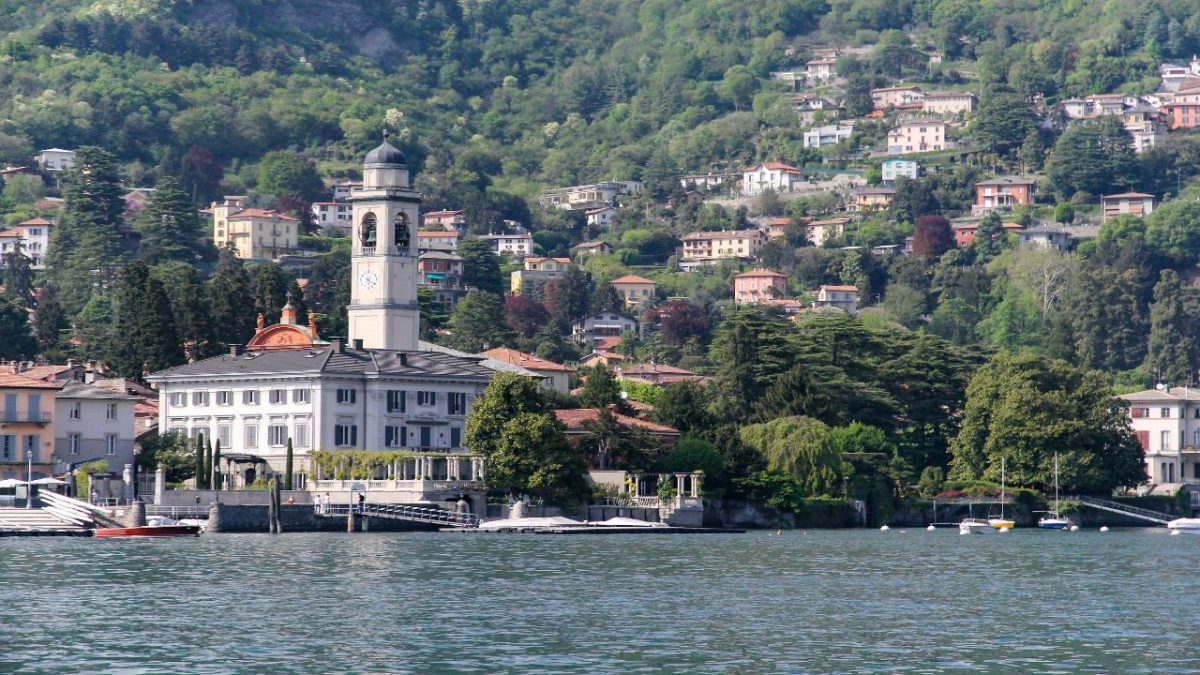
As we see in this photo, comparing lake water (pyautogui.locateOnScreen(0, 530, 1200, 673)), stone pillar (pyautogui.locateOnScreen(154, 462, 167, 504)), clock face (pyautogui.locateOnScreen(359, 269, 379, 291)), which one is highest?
clock face (pyautogui.locateOnScreen(359, 269, 379, 291))

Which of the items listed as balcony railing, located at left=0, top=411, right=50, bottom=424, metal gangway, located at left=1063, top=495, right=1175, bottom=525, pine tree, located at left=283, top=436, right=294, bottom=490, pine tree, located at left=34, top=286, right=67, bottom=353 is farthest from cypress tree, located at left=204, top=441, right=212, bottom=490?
pine tree, located at left=34, top=286, right=67, bottom=353

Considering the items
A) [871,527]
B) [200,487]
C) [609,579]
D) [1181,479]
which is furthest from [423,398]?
[1181,479]

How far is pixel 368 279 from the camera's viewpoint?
117 metres

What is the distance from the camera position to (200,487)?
96.1 meters

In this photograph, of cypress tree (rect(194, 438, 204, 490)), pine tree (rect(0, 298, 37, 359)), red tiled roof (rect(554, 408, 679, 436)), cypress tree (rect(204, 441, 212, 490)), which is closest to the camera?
cypress tree (rect(194, 438, 204, 490))

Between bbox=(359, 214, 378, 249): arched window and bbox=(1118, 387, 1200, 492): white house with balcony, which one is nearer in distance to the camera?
bbox=(359, 214, 378, 249): arched window

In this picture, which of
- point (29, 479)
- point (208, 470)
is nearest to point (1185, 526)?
point (208, 470)

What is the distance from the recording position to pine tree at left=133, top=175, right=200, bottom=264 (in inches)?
7333

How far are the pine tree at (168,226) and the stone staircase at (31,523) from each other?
96543 mm

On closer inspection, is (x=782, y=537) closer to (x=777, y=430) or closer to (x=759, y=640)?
(x=777, y=430)

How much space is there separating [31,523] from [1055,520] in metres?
47.9

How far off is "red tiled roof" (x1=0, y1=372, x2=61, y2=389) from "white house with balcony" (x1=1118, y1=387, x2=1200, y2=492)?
6720 cm

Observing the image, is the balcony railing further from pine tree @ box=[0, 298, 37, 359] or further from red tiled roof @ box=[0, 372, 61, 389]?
pine tree @ box=[0, 298, 37, 359]

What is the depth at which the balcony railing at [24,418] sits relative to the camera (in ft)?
314
